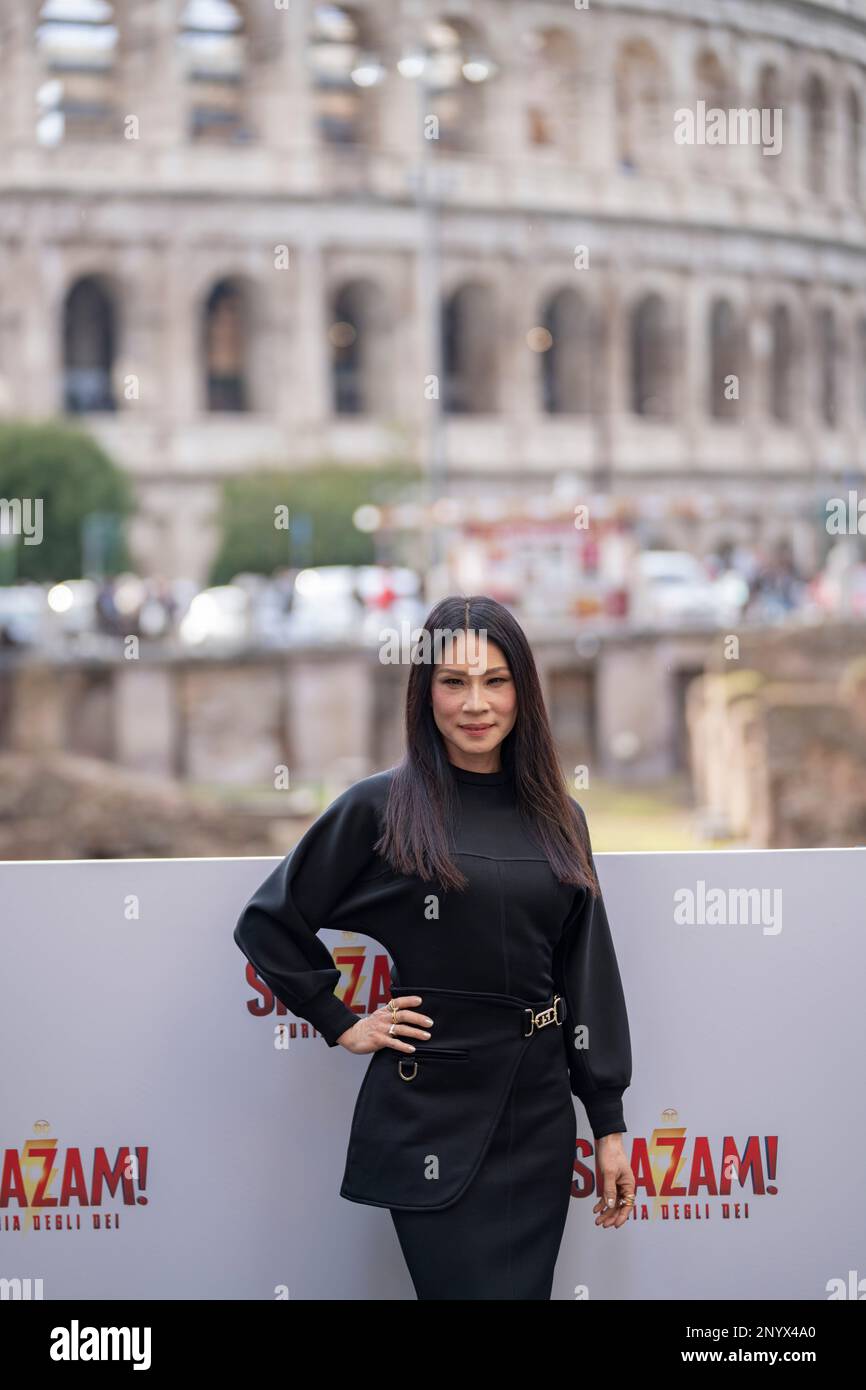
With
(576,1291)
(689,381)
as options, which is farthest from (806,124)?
(576,1291)

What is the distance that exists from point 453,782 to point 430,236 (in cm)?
3717

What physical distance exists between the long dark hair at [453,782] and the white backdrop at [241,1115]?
0.41m

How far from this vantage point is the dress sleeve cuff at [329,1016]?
333 cm

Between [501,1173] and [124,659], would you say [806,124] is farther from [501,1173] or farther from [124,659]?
[501,1173]

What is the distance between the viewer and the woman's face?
329 cm

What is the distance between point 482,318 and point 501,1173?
1504 inches

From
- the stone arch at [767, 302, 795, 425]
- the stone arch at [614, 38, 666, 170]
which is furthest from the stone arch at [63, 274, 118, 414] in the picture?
the stone arch at [767, 302, 795, 425]

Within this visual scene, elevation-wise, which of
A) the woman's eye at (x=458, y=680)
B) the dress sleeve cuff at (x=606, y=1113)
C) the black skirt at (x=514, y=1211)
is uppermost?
the woman's eye at (x=458, y=680)

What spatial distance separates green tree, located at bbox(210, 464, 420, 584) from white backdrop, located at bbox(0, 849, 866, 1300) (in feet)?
100

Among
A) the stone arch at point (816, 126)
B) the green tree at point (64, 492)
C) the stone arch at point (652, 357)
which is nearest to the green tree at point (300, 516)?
the green tree at point (64, 492)

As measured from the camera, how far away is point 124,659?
24875 mm

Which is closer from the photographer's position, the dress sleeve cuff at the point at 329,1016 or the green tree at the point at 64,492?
the dress sleeve cuff at the point at 329,1016

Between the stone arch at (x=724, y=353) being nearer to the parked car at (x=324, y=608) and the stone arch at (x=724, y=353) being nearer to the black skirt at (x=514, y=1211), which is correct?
the parked car at (x=324, y=608)

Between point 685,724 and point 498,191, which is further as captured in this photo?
point 498,191
